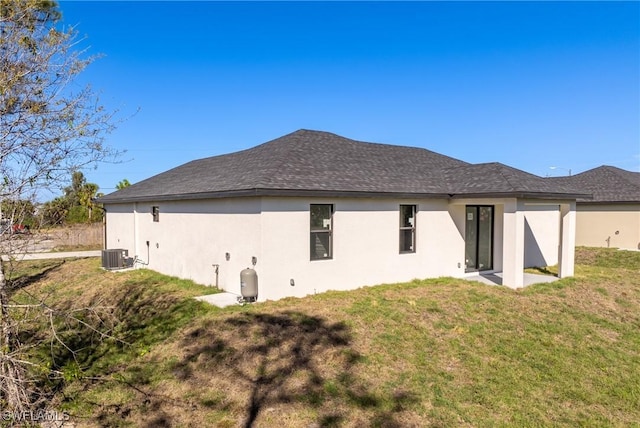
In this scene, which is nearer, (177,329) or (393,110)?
(177,329)

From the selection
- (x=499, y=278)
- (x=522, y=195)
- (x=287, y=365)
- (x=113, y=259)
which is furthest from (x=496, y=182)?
(x=113, y=259)

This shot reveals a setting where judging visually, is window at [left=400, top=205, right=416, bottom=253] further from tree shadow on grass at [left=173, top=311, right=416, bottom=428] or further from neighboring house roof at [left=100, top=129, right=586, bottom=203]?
tree shadow on grass at [left=173, top=311, right=416, bottom=428]

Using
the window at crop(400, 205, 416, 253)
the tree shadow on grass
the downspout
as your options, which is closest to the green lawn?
the tree shadow on grass

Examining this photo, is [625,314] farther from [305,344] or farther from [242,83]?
[242,83]

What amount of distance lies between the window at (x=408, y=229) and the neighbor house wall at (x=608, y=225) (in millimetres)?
15398

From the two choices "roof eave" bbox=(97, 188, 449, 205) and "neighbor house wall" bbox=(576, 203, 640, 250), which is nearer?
"roof eave" bbox=(97, 188, 449, 205)

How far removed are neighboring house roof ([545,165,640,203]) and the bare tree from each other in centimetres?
2050

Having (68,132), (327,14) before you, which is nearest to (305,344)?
(68,132)

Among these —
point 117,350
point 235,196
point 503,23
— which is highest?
point 503,23

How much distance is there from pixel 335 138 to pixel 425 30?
20.6ft

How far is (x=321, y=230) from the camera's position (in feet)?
32.0

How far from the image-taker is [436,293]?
987cm

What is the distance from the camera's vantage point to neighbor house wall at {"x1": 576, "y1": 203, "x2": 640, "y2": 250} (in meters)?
19.8

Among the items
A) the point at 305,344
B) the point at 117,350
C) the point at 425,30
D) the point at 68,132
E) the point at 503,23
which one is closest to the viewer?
the point at 68,132
